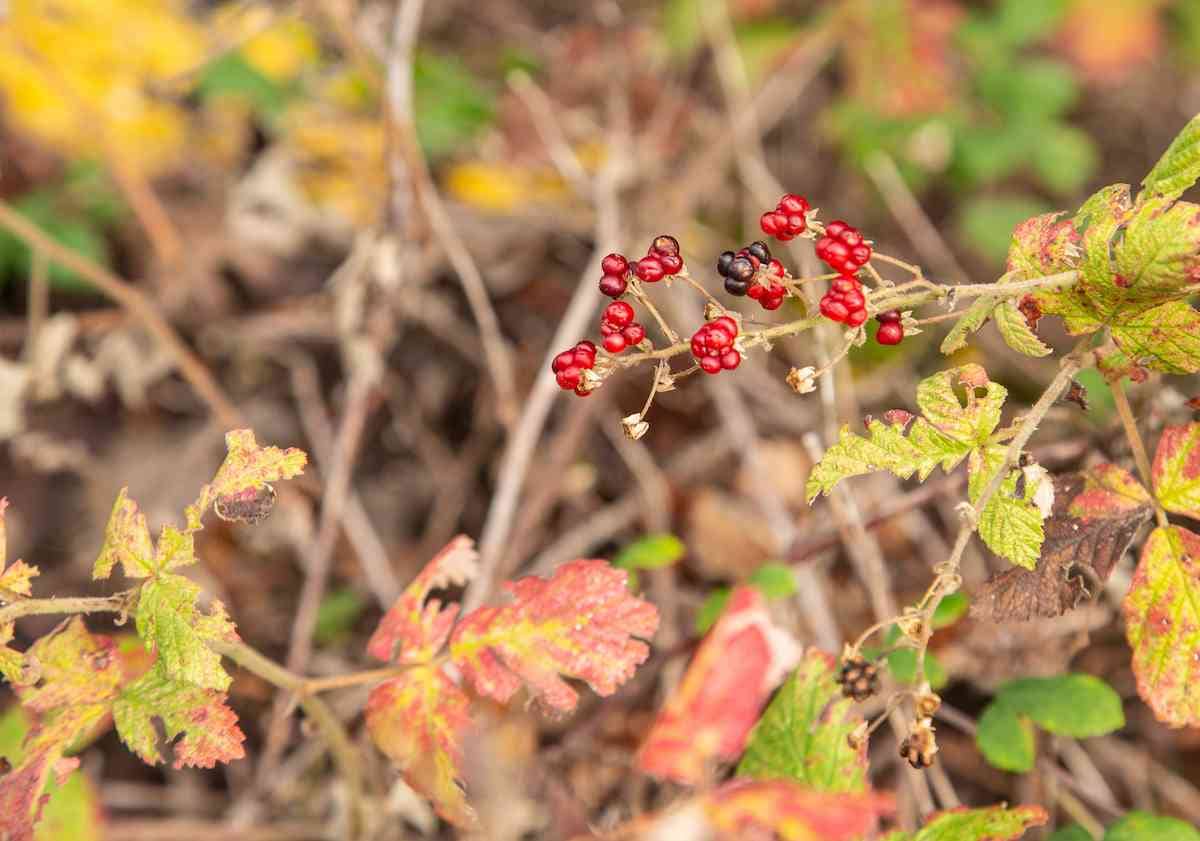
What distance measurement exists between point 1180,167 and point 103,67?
2973mm

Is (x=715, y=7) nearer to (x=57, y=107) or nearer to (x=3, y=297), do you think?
(x=57, y=107)

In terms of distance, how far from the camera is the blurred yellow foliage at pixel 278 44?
3005mm

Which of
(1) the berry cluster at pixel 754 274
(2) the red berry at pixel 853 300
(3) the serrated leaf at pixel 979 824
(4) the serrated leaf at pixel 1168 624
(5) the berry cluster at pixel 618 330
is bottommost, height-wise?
(3) the serrated leaf at pixel 979 824

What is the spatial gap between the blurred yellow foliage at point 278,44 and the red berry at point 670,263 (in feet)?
7.14

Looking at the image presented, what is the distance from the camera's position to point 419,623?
4.23ft

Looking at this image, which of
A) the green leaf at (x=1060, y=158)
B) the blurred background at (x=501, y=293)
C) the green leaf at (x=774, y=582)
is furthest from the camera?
the green leaf at (x=1060, y=158)

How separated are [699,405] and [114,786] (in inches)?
59.5

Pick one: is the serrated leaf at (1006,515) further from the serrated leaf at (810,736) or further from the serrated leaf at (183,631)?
the serrated leaf at (183,631)

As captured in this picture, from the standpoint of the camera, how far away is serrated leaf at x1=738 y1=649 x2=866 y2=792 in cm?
124

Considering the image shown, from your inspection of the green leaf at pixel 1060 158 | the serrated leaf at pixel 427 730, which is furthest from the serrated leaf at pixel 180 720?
the green leaf at pixel 1060 158

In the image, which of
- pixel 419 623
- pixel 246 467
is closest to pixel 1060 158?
pixel 419 623

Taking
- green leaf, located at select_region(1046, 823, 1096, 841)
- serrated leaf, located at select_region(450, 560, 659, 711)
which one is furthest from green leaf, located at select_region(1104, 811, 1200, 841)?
serrated leaf, located at select_region(450, 560, 659, 711)

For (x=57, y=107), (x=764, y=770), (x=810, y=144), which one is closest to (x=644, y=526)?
(x=764, y=770)

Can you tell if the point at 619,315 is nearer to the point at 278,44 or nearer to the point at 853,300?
the point at 853,300
